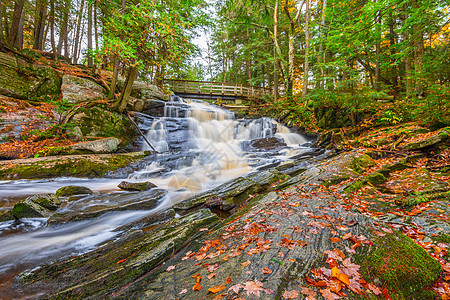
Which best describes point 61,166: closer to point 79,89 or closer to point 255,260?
point 79,89

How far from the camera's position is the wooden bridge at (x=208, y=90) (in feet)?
62.7

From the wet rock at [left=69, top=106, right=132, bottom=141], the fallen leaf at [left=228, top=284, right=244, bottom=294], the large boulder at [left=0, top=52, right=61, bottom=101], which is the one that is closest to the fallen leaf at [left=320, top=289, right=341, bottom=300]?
the fallen leaf at [left=228, top=284, right=244, bottom=294]

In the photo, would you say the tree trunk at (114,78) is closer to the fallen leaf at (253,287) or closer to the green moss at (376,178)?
the fallen leaf at (253,287)

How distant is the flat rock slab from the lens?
5559mm

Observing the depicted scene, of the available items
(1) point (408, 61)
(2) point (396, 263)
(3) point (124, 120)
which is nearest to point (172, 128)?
(3) point (124, 120)

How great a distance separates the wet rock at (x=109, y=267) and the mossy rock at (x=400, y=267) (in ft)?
6.90

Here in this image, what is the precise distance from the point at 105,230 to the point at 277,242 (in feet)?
11.8

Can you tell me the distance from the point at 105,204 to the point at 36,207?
4.19 ft

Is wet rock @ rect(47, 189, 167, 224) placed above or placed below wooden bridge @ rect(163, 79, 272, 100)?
below

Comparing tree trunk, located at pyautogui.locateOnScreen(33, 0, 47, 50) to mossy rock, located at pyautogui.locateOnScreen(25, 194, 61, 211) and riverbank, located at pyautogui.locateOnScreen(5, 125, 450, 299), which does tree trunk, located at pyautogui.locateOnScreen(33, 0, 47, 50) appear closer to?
mossy rock, located at pyautogui.locateOnScreen(25, 194, 61, 211)

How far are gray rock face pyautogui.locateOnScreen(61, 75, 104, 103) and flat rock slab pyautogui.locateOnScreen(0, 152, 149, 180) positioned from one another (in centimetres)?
482

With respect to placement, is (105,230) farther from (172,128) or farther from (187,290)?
(172,128)

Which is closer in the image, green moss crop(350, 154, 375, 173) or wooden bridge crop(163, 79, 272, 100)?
green moss crop(350, 154, 375, 173)

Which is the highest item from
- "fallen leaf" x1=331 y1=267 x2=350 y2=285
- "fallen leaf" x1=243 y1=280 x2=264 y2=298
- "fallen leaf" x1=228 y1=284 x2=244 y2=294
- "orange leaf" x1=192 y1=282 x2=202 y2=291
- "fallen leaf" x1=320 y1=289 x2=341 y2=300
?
"fallen leaf" x1=331 y1=267 x2=350 y2=285
